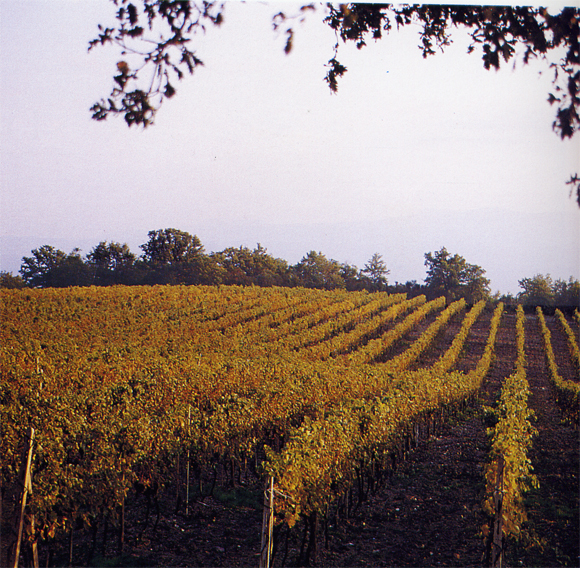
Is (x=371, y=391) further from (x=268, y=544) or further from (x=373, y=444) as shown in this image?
(x=268, y=544)

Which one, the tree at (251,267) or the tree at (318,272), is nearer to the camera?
the tree at (251,267)

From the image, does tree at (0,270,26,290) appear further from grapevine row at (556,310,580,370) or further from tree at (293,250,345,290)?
grapevine row at (556,310,580,370)

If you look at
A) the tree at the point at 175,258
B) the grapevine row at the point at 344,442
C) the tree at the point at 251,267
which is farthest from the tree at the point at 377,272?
the grapevine row at the point at 344,442

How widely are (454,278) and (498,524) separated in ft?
99.3

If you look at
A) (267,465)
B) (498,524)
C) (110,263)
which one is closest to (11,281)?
(110,263)

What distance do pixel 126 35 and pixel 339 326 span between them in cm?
2007

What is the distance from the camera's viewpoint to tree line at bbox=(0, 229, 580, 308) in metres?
27.3

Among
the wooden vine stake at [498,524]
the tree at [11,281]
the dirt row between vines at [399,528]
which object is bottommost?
the dirt row between vines at [399,528]

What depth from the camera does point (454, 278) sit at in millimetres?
Result: 33938

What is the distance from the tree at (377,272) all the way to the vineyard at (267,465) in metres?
22.5

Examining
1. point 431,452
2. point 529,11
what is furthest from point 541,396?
point 529,11

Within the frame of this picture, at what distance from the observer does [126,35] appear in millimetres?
3096

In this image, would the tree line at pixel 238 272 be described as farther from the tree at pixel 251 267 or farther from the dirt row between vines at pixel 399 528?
the dirt row between vines at pixel 399 528

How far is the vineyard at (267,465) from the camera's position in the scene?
206 inches
